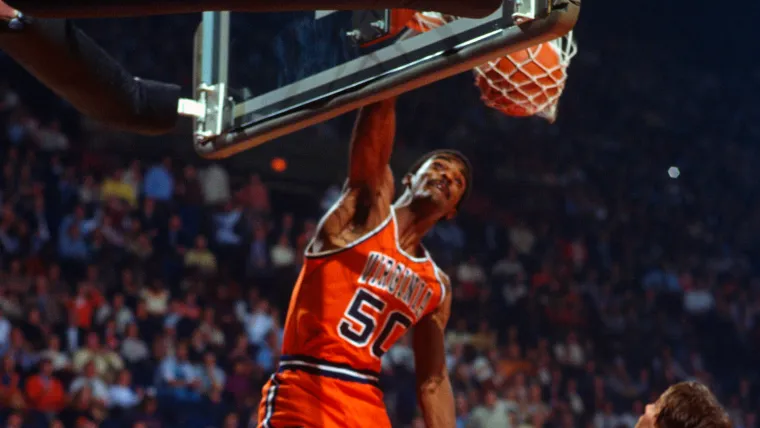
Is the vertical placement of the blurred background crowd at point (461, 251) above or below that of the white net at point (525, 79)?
A: below

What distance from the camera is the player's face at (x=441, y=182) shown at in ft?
13.4

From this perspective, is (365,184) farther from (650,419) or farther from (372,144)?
(650,419)

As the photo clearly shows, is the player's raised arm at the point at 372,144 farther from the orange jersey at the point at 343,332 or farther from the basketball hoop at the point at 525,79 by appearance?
the basketball hoop at the point at 525,79

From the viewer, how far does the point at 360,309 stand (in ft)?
12.3

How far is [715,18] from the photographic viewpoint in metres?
16.8

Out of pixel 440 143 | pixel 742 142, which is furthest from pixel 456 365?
pixel 742 142

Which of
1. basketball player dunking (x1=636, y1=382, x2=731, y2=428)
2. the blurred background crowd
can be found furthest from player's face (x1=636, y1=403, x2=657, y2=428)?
the blurred background crowd

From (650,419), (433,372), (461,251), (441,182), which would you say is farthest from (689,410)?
(461,251)

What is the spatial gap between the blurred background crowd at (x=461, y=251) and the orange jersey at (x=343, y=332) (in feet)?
13.9

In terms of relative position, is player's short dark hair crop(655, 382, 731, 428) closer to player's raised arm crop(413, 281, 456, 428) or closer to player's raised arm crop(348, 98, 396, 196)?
player's raised arm crop(413, 281, 456, 428)

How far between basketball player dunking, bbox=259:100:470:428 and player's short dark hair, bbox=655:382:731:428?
1028mm

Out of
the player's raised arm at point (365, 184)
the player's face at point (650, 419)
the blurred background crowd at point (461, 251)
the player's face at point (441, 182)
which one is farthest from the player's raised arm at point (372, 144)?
the blurred background crowd at point (461, 251)

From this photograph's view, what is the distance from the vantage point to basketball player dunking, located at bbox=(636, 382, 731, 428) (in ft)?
10.2

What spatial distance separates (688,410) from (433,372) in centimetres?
117
